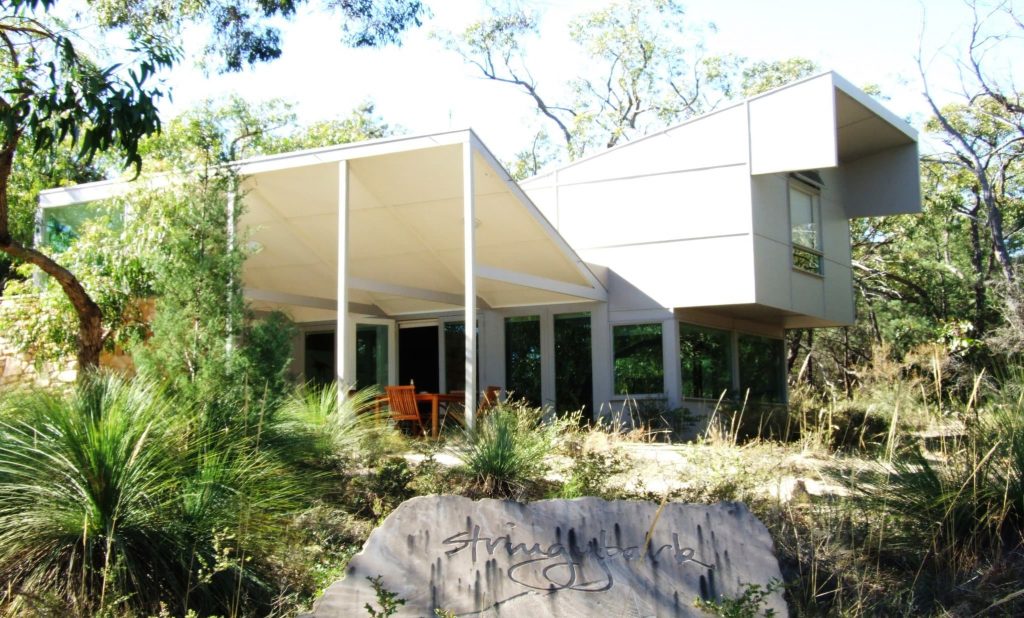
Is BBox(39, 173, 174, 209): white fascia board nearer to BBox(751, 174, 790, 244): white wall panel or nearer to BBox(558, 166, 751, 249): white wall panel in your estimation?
BBox(558, 166, 751, 249): white wall panel

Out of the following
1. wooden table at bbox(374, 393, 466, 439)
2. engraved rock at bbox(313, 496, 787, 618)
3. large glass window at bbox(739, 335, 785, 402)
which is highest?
large glass window at bbox(739, 335, 785, 402)

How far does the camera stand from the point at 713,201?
14328 mm

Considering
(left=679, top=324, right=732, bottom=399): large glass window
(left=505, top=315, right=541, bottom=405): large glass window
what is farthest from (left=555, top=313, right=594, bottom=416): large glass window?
(left=679, top=324, right=732, bottom=399): large glass window

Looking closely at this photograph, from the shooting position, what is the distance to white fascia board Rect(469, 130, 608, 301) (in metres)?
11.0

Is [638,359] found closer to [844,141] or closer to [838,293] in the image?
[838,293]

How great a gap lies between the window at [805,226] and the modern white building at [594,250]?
43 millimetres

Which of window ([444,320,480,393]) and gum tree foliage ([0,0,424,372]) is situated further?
window ([444,320,480,393])

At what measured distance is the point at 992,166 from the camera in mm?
25047

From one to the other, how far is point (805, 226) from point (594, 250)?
12.4 ft

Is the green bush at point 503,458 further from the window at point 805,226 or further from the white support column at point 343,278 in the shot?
the window at point 805,226

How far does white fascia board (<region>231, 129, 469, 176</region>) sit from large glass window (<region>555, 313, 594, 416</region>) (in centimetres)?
512

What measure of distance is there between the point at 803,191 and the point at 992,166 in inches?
461

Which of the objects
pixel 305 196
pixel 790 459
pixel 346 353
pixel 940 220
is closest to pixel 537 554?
pixel 790 459

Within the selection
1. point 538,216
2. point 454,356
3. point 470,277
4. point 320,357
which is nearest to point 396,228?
point 538,216
